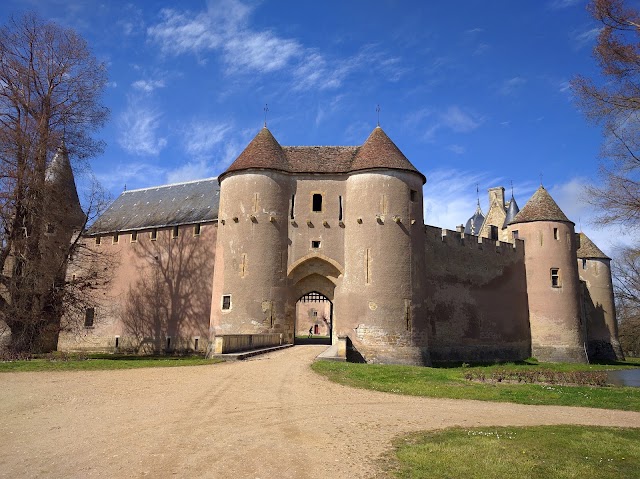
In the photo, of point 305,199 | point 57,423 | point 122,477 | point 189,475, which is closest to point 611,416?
point 189,475

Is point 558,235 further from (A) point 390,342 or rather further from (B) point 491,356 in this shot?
(A) point 390,342

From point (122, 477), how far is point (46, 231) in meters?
17.0

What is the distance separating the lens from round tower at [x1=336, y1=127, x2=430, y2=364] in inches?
859

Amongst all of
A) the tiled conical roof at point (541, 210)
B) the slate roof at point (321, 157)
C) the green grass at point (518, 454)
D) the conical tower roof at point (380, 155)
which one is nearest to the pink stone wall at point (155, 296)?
the slate roof at point (321, 157)

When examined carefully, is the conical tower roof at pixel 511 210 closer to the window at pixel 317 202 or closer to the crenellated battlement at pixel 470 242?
the crenellated battlement at pixel 470 242

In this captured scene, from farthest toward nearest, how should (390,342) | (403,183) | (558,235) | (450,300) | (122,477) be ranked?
(558,235), (450,300), (403,183), (390,342), (122,477)

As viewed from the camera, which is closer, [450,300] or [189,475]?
[189,475]

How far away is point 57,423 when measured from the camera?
25.5 ft

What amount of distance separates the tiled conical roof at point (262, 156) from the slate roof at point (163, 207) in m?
4.50

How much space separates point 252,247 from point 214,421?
15.3 meters

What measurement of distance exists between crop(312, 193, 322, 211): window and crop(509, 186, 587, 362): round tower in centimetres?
1505

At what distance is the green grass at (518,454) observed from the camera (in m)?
5.73

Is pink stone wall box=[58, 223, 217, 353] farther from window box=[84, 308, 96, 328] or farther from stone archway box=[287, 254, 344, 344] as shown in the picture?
stone archway box=[287, 254, 344, 344]

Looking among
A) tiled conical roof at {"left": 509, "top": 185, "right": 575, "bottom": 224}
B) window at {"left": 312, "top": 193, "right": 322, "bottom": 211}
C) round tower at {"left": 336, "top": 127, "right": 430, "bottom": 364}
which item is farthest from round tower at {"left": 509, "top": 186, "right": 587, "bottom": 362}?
window at {"left": 312, "top": 193, "right": 322, "bottom": 211}
